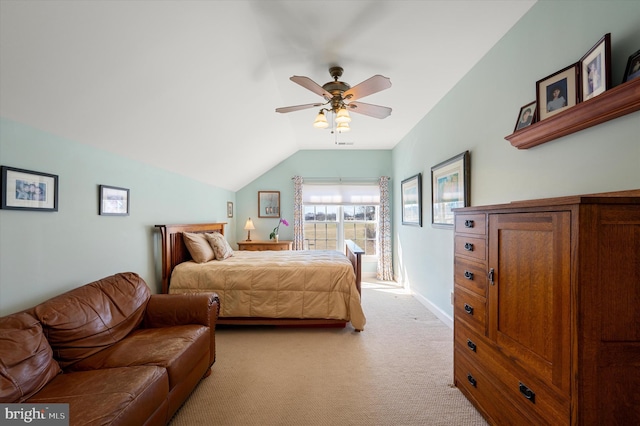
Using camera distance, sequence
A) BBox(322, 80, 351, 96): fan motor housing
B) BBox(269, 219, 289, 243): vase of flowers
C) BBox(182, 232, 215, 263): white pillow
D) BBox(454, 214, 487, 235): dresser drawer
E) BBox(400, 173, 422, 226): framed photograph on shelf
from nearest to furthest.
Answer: BBox(454, 214, 487, 235): dresser drawer
BBox(322, 80, 351, 96): fan motor housing
BBox(182, 232, 215, 263): white pillow
BBox(400, 173, 422, 226): framed photograph on shelf
BBox(269, 219, 289, 243): vase of flowers

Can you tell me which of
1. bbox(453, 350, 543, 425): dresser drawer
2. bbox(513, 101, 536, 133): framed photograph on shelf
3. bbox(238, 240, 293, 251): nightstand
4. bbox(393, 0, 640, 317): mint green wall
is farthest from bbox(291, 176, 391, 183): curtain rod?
bbox(453, 350, 543, 425): dresser drawer

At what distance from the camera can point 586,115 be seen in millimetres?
1396

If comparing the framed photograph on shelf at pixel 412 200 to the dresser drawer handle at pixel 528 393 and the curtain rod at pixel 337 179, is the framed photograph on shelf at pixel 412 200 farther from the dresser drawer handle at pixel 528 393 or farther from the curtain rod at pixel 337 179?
the dresser drawer handle at pixel 528 393

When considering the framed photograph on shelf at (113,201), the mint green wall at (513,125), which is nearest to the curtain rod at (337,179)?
the mint green wall at (513,125)

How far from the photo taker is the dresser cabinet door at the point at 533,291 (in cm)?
113

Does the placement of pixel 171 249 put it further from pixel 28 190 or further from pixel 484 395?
pixel 484 395

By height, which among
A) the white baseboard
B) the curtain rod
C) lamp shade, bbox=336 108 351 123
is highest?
lamp shade, bbox=336 108 351 123

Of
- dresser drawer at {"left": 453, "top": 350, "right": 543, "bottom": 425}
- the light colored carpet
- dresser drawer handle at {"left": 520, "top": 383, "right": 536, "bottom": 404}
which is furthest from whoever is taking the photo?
the light colored carpet

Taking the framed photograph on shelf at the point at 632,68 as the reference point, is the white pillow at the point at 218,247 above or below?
below

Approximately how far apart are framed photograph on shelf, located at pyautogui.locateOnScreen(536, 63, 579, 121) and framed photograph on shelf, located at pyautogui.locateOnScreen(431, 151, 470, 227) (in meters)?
1.00

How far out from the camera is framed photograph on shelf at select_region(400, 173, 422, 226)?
13.3 ft

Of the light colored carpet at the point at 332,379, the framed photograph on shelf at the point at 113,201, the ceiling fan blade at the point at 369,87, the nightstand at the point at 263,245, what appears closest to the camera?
the light colored carpet at the point at 332,379

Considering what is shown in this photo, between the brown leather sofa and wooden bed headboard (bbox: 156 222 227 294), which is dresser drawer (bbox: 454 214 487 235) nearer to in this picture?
the brown leather sofa

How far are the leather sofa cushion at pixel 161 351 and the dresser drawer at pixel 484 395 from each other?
1.89 m
